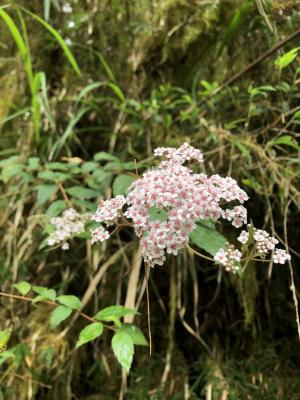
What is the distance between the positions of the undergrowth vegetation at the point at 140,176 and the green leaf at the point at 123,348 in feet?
0.24

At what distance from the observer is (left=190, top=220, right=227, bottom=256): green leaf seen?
782mm

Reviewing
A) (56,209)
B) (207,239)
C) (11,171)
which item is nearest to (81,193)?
(56,209)

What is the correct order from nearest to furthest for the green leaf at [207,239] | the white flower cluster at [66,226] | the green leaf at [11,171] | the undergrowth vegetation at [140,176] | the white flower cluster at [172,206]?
the white flower cluster at [172,206], the green leaf at [207,239], the white flower cluster at [66,226], the undergrowth vegetation at [140,176], the green leaf at [11,171]

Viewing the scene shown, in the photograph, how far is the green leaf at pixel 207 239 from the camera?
78cm

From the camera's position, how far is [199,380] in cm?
116

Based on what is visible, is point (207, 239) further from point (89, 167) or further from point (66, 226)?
point (89, 167)

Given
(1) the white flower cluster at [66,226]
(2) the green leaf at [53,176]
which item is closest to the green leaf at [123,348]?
(1) the white flower cluster at [66,226]

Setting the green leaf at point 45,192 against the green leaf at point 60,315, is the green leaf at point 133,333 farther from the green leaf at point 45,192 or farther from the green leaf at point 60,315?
the green leaf at point 45,192

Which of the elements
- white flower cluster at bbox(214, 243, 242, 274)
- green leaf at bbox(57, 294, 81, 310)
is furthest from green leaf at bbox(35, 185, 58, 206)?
white flower cluster at bbox(214, 243, 242, 274)

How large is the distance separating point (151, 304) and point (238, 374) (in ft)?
1.11

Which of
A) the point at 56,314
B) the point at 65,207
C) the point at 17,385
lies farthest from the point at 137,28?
the point at 17,385

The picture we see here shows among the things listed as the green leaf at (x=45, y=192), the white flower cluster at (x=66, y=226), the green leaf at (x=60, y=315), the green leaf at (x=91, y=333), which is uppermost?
the green leaf at (x=45, y=192)

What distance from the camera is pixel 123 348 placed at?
0.78 metres

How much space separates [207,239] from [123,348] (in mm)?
247
